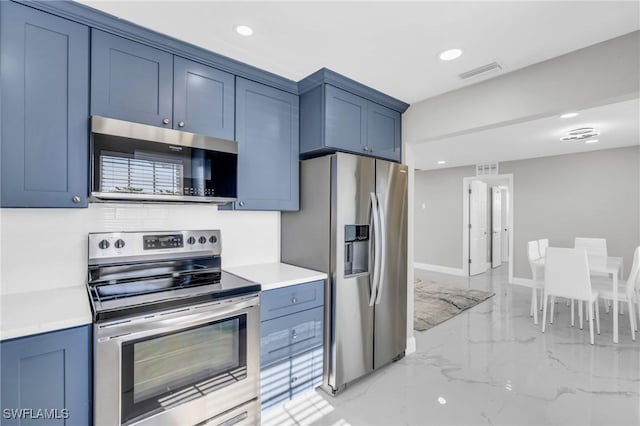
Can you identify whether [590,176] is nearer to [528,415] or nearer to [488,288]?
[488,288]

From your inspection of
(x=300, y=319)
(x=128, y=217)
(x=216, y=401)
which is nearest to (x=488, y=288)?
(x=300, y=319)

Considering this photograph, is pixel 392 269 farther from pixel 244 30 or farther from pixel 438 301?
pixel 438 301

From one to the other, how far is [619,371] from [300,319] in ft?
9.44

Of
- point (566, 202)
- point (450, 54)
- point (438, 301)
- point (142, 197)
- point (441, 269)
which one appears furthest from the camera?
point (441, 269)

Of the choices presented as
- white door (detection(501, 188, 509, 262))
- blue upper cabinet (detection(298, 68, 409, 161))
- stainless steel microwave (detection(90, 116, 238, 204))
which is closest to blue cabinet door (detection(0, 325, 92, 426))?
stainless steel microwave (detection(90, 116, 238, 204))

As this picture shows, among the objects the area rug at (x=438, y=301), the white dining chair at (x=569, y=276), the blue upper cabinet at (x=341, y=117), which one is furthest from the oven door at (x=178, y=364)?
the white dining chair at (x=569, y=276)

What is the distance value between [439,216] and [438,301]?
114 inches

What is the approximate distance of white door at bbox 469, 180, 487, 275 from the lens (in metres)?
6.61

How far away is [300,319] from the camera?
214 cm

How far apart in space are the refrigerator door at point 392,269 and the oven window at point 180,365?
47.7 inches

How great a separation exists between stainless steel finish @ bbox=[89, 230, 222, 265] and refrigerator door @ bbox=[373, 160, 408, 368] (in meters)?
1.36

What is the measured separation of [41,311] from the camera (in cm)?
136

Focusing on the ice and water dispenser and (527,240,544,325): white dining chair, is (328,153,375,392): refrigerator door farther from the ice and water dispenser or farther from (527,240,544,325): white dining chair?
(527,240,544,325): white dining chair

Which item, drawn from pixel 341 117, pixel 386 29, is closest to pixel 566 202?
pixel 341 117
